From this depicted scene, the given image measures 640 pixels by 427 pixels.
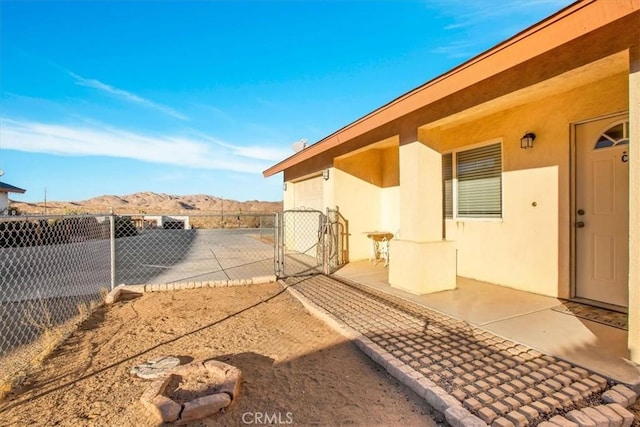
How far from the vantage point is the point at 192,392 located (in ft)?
7.86

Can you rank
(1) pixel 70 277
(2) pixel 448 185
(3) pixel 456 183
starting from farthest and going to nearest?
1. (1) pixel 70 277
2. (2) pixel 448 185
3. (3) pixel 456 183

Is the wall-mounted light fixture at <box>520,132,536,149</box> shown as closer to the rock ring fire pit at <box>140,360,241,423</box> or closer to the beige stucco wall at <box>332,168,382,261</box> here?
the beige stucco wall at <box>332,168,382,261</box>

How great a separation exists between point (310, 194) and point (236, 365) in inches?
303

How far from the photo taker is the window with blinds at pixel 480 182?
18.3 feet

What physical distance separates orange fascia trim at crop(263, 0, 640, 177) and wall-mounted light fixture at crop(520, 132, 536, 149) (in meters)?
2.08

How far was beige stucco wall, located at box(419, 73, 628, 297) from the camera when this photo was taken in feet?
14.4

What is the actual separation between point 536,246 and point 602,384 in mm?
2895

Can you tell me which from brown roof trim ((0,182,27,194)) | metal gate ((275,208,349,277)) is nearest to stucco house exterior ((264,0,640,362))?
metal gate ((275,208,349,277))

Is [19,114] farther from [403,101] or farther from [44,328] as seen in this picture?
[403,101]

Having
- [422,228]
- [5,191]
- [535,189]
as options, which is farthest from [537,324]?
[5,191]

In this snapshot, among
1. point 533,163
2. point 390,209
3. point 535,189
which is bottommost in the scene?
point 390,209

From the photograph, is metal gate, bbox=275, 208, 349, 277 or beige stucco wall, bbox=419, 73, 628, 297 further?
metal gate, bbox=275, 208, 349, 277

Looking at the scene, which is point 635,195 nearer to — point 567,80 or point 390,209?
point 567,80

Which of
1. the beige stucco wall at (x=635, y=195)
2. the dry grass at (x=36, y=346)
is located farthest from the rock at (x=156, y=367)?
the beige stucco wall at (x=635, y=195)
